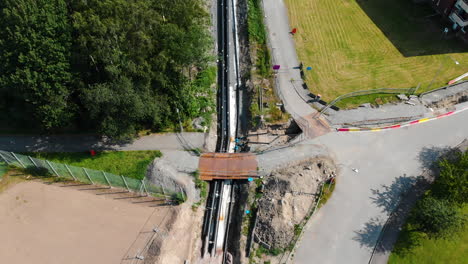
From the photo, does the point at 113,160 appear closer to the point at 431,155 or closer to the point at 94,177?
the point at 94,177

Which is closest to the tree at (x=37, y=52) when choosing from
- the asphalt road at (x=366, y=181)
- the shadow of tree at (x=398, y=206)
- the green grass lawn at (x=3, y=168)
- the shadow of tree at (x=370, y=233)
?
the green grass lawn at (x=3, y=168)

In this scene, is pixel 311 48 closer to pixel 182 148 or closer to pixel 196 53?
pixel 196 53

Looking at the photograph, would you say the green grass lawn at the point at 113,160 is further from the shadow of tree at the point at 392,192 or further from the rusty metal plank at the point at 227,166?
the shadow of tree at the point at 392,192

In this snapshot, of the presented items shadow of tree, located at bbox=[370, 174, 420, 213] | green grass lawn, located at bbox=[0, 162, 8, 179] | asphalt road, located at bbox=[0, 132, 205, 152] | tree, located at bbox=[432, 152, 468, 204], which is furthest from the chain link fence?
tree, located at bbox=[432, 152, 468, 204]

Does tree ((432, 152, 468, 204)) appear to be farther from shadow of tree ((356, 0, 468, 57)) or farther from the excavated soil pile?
shadow of tree ((356, 0, 468, 57))

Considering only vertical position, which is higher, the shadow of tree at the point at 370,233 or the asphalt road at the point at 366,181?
the asphalt road at the point at 366,181

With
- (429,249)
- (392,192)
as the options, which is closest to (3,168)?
(392,192)
